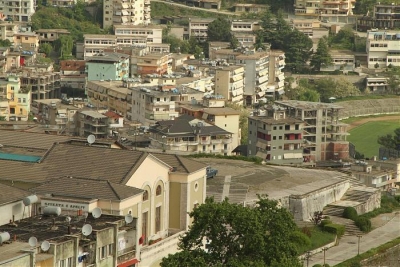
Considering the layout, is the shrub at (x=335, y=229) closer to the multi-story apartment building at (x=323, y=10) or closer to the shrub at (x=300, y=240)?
the shrub at (x=300, y=240)

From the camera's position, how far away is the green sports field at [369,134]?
51869mm

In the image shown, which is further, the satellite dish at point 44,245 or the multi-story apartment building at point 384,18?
the multi-story apartment building at point 384,18

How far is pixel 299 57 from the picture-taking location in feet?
221

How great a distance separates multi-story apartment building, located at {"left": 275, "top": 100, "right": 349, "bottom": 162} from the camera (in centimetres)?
4625

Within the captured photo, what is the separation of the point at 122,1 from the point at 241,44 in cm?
627

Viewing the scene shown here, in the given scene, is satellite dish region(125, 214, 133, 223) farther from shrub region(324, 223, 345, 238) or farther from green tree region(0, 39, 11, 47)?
green tree region(0, 39, 11, 47)

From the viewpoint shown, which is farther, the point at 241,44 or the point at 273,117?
the point at 241,44

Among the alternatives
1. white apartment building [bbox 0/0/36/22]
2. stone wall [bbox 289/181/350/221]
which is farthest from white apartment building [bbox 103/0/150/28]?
stone wall [bbox 289/181/350/221]

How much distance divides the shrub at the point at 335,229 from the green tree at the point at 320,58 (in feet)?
120

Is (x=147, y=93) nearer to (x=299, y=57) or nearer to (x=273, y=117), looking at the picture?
(x=273, y=117)

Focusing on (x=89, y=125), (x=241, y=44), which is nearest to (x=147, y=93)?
(x=89, y=125)

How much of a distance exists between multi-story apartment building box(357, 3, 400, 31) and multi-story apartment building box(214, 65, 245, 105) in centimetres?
1644

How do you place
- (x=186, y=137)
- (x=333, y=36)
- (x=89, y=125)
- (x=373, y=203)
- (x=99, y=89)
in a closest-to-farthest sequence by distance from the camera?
1. (x=373, y=203)
2. (x=186, y=137)
3. (x=89, y=125)
4. (x=99, y=89)
5. (x=333, y=36)

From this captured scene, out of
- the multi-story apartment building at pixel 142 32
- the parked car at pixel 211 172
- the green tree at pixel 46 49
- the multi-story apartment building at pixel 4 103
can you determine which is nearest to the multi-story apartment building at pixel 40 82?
the multi-story apartment building at pixel 4 103
